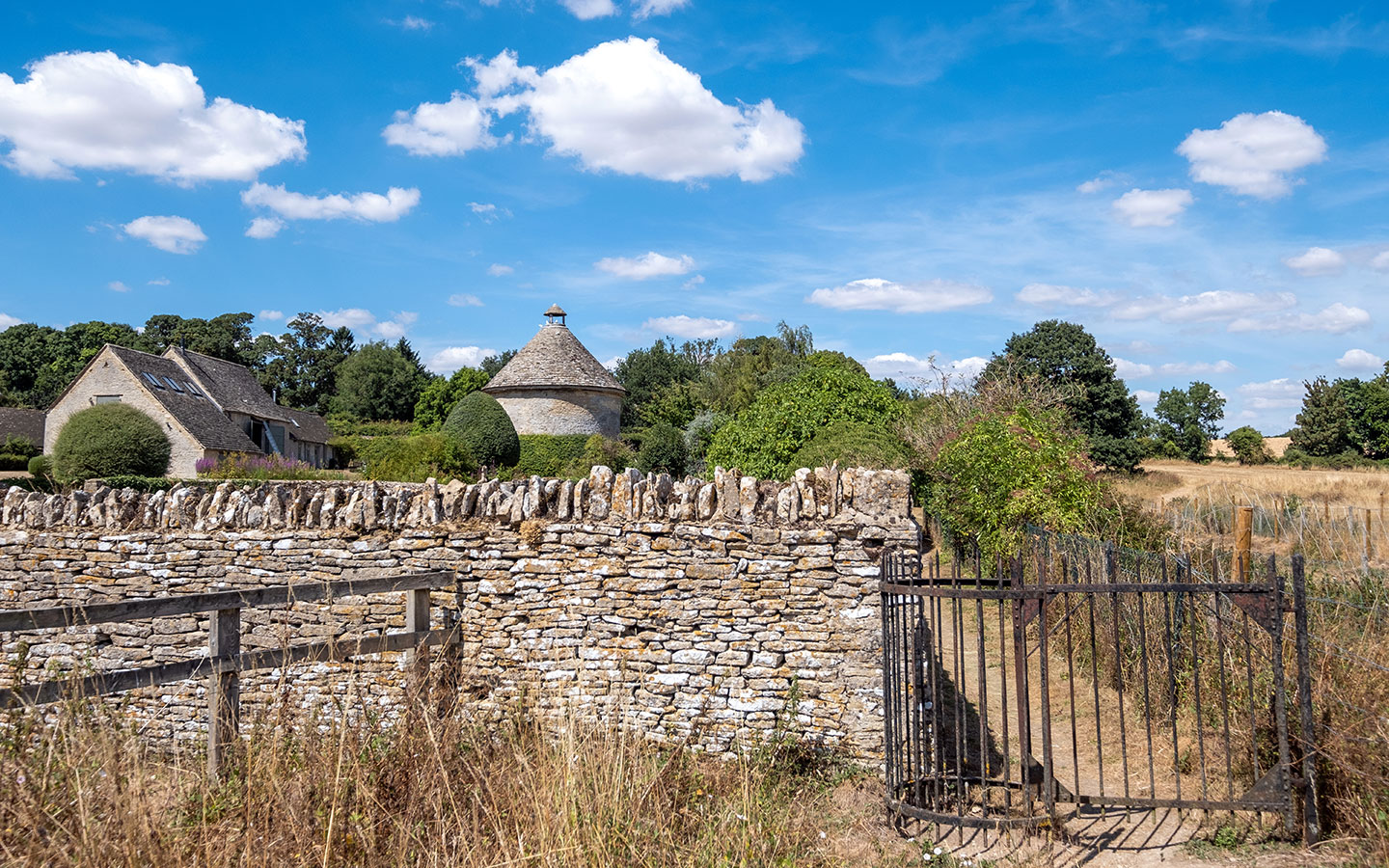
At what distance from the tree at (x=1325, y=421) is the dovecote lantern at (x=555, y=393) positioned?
128 feet

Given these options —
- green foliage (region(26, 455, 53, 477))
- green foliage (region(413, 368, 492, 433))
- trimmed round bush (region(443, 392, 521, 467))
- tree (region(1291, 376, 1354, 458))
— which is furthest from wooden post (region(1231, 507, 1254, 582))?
green foliage (region(413, 368, 492, 433))

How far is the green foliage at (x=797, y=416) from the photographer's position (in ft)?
63.2

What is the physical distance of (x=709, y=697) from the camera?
6297 millimetres

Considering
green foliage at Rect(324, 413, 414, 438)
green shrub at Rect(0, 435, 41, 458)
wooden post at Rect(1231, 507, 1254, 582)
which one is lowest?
wooden post at Rect(1231, 507, 1254, 582)

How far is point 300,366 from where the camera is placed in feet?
263

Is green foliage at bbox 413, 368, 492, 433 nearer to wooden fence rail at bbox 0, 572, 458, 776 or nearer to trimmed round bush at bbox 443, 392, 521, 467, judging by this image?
trimmed round bush at bbox 443, 392, 521, 467

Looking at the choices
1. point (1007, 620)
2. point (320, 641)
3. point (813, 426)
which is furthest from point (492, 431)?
point (320, 641)

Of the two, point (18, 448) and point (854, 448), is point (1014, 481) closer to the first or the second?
point (854, 448)

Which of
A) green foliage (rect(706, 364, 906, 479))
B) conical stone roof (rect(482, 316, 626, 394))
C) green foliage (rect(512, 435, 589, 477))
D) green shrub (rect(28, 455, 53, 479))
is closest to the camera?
green foliage (rect(706, 364, 906, 479))

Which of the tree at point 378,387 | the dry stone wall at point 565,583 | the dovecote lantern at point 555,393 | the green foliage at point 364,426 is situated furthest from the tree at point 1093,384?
the tree at point 378,387

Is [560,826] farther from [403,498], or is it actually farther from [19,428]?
[19,428]

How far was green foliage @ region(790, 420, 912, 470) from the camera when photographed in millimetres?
16219

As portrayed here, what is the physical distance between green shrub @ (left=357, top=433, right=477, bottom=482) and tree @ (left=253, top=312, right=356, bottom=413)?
171ft

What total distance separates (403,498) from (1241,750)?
641cm
